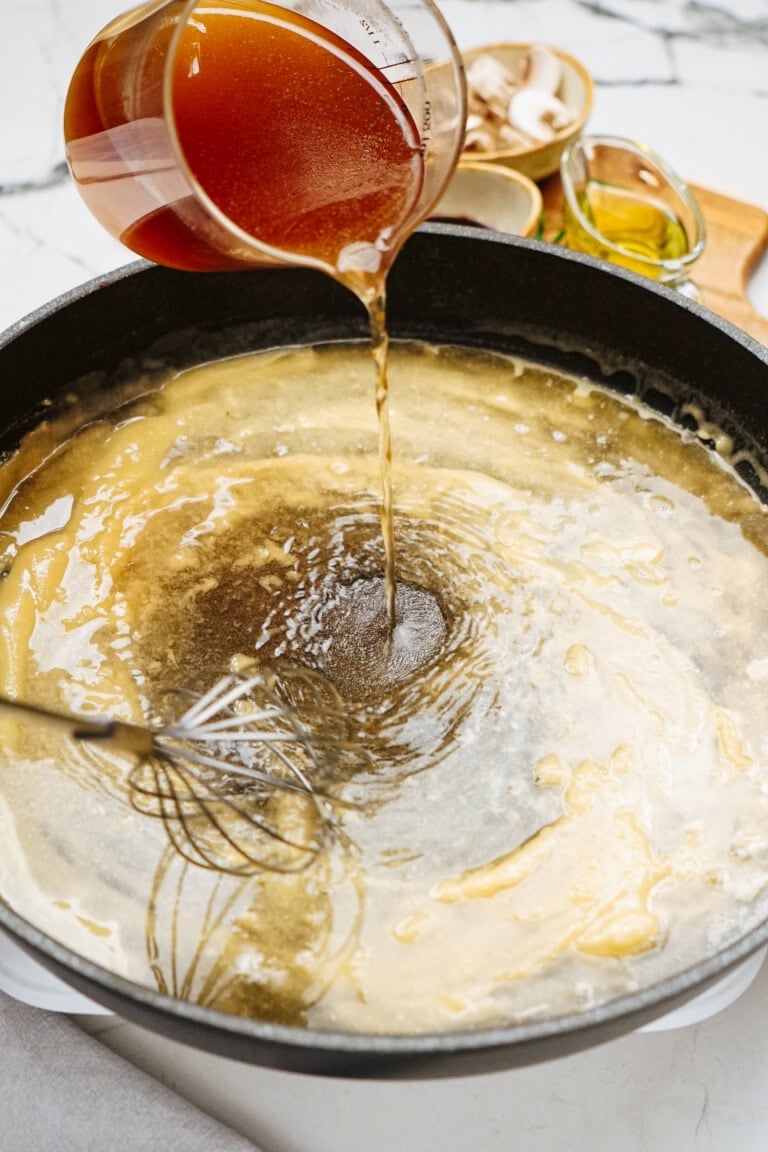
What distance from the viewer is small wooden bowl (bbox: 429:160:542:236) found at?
1.11m

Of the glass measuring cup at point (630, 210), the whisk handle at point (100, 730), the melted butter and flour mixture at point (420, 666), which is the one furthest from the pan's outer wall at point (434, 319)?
the whisk handle at point (100, 730)

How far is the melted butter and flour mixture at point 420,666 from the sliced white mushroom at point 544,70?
0.40m

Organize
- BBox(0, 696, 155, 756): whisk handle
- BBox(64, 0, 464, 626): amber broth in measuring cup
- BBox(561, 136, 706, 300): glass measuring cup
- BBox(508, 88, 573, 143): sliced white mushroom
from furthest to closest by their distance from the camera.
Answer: BBox(508, 88, 573, 143): sliced white mushroom
BBox(561, 136, 706, 300): glass measuring cup
BBox(64, 0, 464, 626): amber broth in measuring cup
BBox(0, 696, 155, 756): whisk handle

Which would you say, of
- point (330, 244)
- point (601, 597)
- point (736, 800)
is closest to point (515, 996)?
point (736, 800)

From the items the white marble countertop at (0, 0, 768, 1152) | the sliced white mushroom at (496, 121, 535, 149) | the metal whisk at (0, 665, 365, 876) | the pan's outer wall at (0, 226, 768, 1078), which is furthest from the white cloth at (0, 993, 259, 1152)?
the sliced white mushroom at (496, 121, 535, 149)

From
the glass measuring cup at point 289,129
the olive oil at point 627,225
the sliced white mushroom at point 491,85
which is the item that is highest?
the sliced white mushroom at point 491,85

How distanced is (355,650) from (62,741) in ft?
0.70

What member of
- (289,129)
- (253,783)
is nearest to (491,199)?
(289,129)

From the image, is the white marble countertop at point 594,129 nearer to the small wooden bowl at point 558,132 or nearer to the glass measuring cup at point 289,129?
the small wooden bowl at point 558,132

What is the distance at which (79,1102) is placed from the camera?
0.70 meters

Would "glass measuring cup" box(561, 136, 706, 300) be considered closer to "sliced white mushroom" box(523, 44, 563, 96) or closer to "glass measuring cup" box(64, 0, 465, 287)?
"sliced white mushroom" box(523, 44, 563, 96)

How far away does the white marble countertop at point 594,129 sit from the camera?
0.71m

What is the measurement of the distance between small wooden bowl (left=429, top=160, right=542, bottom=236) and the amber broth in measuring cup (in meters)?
0.40

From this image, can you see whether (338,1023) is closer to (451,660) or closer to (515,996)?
(515,996)
